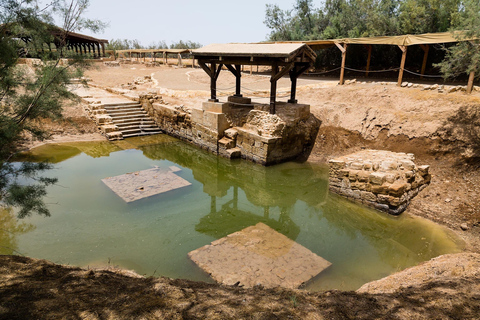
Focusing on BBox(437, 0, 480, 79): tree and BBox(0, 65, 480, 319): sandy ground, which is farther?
BBox(437, 0, 480, 79): tree

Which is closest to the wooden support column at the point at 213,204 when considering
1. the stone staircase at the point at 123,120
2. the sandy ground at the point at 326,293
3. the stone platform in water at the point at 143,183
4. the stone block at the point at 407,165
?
the stone platform in water at the point at 143,183

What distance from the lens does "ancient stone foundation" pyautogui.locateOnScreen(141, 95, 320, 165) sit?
10023mm

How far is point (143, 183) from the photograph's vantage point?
8.51 meters

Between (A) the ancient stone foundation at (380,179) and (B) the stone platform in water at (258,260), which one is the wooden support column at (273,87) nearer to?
(A) the ancient stone foundation at (380,179)

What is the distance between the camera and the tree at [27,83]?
4.15 m

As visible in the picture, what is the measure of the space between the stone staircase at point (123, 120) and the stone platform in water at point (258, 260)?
9.20m

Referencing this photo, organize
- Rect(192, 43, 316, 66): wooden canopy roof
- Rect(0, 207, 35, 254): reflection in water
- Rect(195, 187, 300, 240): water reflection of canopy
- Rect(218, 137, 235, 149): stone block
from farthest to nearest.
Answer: Rect(218, 137, 235, 149): stone block, Rect(192, 43, 316, 66): wooden canopy roof, Rect(195, 187, 300, 240): water reflection of canopy, Rect(0, 207, 35, 254): reflection in water

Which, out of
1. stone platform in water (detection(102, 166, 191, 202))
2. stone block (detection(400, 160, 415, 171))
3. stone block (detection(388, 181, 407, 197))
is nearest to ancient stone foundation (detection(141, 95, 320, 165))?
stone platform in water (detection(102, 166, 191, 202))

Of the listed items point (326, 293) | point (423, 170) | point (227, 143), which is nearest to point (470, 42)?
point (423, 170)

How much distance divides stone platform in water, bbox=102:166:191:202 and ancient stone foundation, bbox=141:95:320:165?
261cm

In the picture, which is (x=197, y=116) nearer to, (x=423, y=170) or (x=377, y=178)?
(x=377, y=178)

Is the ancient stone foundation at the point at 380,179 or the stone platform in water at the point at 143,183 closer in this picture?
the ancient stone foundation at the point at 380,179

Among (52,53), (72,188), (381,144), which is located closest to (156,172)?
(72,188)

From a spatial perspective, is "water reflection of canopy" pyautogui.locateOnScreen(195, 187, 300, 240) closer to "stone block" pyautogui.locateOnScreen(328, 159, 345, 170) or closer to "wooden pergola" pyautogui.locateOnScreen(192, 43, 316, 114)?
"stone block" pyautogui.locateOnScreen(328, 159, 345, 170)
